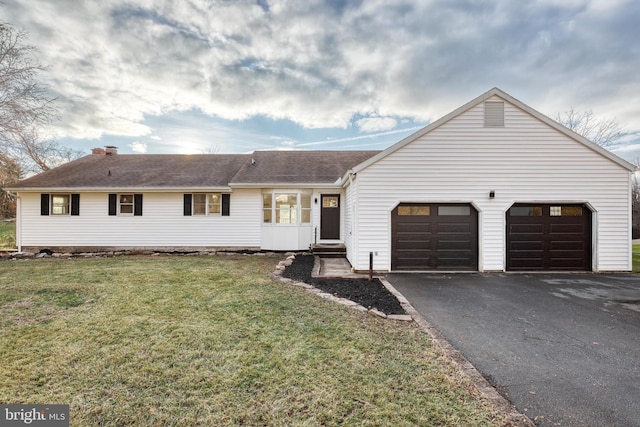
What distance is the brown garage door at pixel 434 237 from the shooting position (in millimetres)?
8250

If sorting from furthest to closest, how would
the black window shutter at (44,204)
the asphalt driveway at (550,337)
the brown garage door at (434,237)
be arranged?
the black window shutter at (44,204)
the brown garage door at (434,237)
the asphalt driveway at (550,337)

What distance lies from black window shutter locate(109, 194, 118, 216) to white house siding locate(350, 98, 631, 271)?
434 inches

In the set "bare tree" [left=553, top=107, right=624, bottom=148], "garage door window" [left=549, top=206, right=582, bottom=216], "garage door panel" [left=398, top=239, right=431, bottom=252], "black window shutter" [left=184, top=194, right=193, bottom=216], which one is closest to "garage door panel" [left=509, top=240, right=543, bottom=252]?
"garage door window" [left=549, top=206, right=582, bottom=216]

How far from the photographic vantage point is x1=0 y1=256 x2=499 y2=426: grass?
2.23 metres

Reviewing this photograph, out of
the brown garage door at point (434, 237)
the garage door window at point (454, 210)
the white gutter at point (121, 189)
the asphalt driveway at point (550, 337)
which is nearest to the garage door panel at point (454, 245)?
the brown garage door at point (434, 237)

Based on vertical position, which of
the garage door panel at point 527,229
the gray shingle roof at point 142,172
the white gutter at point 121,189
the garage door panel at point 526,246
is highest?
the gray shingle roof at point 142,172

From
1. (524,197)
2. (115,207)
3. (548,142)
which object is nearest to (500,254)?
(524,197)

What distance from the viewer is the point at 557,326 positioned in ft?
14.2

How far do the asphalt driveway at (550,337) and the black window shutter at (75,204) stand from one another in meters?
13.7

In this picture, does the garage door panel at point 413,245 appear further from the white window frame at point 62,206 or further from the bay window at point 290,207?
the white window frame at point 62,206

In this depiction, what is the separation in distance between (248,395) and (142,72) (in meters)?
14.4

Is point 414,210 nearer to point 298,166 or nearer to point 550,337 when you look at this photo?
point 550,337

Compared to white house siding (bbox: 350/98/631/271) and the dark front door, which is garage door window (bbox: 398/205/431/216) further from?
the dark front door

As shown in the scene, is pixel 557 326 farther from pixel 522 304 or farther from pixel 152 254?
pixel 152 254
